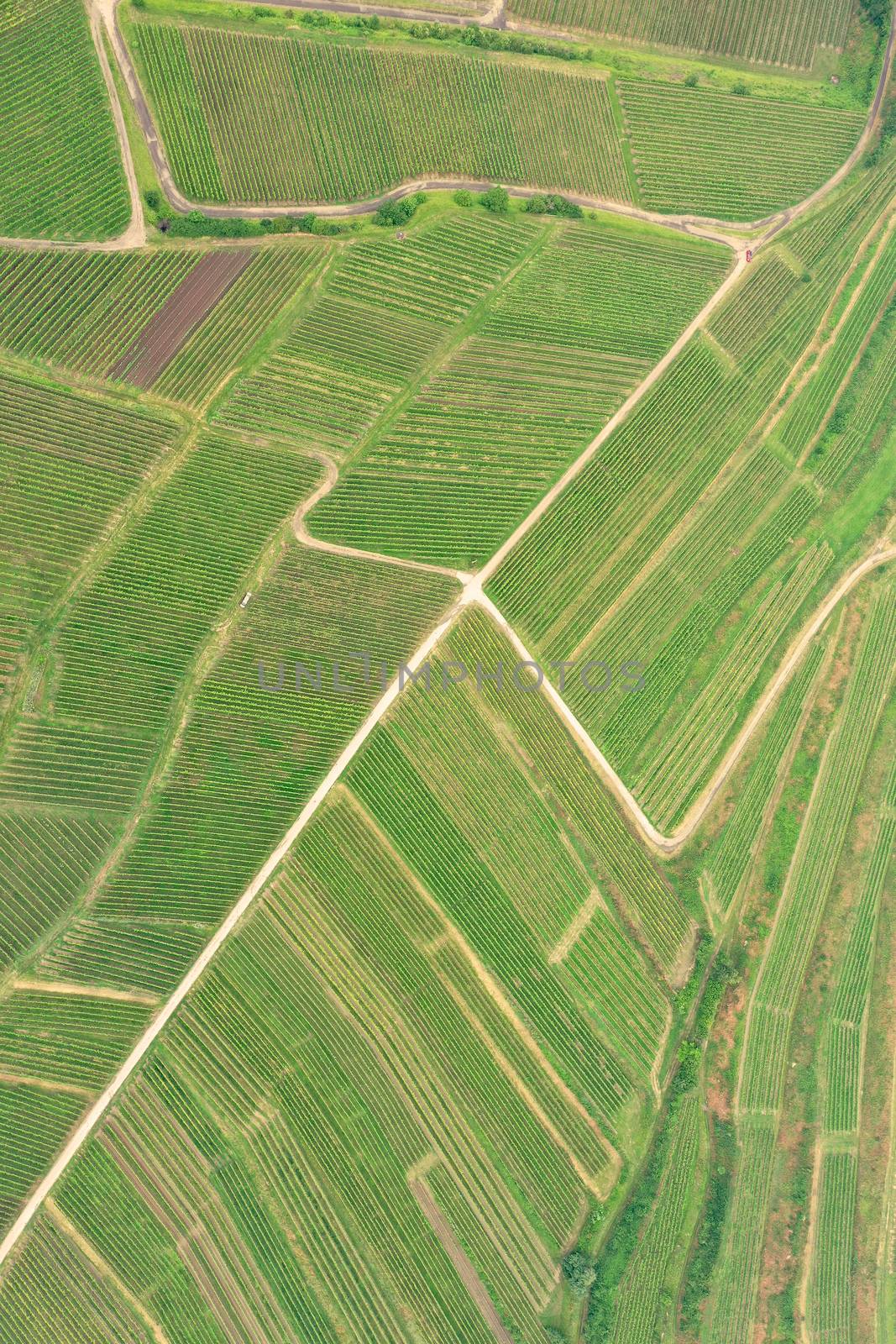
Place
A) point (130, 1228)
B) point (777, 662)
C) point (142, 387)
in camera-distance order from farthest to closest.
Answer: point (777, 662) → point (142, 387) → point (130, 1228)

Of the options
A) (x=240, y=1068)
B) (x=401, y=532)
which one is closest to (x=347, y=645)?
(x=401, y=532)

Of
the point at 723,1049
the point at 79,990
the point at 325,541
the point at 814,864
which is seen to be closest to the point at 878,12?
the point at 325,541

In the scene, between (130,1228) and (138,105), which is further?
(138,105)

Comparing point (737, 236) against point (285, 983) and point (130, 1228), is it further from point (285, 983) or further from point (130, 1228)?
point (130, 1228)

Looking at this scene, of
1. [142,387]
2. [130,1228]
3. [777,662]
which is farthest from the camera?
[777,662]

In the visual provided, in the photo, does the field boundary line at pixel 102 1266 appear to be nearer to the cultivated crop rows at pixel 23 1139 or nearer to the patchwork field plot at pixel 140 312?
the cultivated crop rows at pixel 23 1139

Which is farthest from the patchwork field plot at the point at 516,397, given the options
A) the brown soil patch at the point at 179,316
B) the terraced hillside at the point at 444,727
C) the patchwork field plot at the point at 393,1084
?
the patchwork field plot at the point at 393,1084
